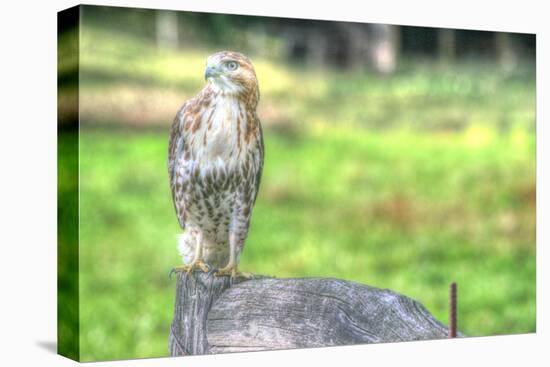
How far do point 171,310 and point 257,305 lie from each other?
0.64 meters

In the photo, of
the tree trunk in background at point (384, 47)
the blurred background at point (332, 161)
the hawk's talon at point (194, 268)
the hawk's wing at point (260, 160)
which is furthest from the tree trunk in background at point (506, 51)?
the hawk's talon at point (194, 268)

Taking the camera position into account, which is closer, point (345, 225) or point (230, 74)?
point (230, 74)

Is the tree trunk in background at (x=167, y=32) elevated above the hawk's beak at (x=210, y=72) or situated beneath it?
elevated above

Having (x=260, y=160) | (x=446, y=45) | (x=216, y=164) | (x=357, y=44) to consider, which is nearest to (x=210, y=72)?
(x=216, y=164)

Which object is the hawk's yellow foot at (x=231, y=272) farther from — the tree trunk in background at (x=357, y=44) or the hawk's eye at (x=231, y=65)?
the tree trunk in background at (x=357, y=44)

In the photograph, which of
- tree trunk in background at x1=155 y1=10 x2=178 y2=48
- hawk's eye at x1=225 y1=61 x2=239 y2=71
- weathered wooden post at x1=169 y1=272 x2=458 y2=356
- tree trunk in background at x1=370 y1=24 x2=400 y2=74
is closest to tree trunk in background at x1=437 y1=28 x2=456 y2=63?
tree trunk in background at x1=370 y1=24 x2=400 y2=74

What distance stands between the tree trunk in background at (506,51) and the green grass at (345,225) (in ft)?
1.72

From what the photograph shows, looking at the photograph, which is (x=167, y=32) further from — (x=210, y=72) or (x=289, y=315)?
(x=289, y=315)

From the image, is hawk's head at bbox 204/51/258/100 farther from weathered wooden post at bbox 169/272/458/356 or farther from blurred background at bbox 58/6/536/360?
weathered wooden post at bbox 169/272/458/356

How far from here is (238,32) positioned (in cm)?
688

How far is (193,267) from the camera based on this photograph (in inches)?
259

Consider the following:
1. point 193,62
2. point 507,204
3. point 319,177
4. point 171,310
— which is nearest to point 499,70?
point 507,204

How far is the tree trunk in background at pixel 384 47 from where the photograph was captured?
7.42m

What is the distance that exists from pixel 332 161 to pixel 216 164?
1022mm
